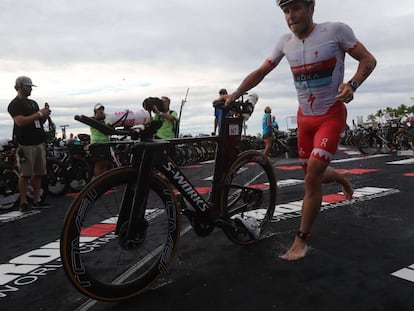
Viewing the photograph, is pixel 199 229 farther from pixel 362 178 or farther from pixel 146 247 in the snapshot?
pixel 362 178

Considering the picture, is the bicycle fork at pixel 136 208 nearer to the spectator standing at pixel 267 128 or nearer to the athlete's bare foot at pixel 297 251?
the athlete's bare foot at pixel 297 251

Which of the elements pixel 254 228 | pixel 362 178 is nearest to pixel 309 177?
pixel 254 228

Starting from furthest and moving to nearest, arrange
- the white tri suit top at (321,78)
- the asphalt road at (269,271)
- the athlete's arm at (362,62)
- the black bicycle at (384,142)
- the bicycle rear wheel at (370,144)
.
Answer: the black bicycle at (384,142)
the bicycle rear wheel at (370,144)
the white tri suit top at (321,78)
the athlete's arm at (362,62)
the asphalt road at (269,271)

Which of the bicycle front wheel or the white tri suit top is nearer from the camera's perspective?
the bicycle front wheel

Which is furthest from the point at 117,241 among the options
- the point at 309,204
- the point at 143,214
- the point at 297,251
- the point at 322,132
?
the point at 322,132

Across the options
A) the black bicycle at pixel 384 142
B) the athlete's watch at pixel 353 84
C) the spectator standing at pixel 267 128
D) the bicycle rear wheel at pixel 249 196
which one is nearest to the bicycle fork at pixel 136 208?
the bicycle rear wheel at pixel 249 196

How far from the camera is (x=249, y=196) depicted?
345 cm

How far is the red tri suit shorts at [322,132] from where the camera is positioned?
297 cm

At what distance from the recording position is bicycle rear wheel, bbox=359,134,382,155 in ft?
43.8

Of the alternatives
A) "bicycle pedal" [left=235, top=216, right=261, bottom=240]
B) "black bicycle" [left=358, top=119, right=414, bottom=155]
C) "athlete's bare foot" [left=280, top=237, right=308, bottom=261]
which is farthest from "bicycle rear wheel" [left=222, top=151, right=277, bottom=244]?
"black bicycle" [left=358, top=119, right=414, bottom=155]

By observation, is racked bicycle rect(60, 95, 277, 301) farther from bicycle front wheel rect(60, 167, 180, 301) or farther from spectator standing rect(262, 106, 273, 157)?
spectator standing rect(262, 106, 273, 157)

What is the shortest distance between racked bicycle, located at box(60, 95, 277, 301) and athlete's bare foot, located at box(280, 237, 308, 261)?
0.39 meters

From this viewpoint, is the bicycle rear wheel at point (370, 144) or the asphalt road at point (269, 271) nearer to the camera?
the asphalt road at point (269, 271)

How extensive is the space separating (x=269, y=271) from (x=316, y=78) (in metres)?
1.56
